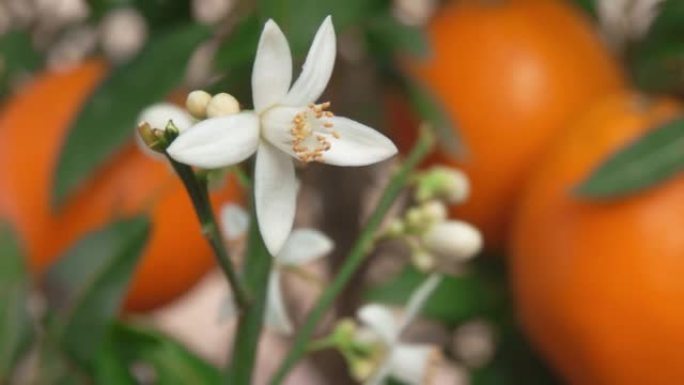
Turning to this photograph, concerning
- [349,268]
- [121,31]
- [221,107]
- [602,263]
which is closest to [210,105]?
[221,107]

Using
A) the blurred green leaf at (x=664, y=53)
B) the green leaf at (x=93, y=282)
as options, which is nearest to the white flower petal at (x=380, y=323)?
the green leaf at (x=93, y=282)

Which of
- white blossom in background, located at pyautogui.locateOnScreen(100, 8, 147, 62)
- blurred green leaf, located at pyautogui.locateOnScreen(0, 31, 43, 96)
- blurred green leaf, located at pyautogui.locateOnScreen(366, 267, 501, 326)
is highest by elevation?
white blossom in background, located at pyautogui.locateOnScreen(100, 8, 147, 62)

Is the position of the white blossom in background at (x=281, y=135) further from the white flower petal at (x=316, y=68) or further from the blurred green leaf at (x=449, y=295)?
the blurred green leaf at (x=449, y=295)

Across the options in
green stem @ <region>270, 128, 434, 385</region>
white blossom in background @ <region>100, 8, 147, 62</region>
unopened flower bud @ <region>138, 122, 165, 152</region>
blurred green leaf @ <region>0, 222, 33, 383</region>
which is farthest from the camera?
white blossom in background @ <region>100, 8, 147, 62</region>

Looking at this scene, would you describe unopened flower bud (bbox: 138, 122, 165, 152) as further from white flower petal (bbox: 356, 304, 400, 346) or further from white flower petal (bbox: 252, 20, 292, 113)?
white flower petal (bbox: 356, 304, 400, 346)

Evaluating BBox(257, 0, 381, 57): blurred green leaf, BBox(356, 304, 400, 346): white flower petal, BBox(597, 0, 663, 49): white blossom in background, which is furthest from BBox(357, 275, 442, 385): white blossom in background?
BBox(597, 0, 663, 49): white blossom in background

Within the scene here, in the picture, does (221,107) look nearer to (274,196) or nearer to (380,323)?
(274,196)
